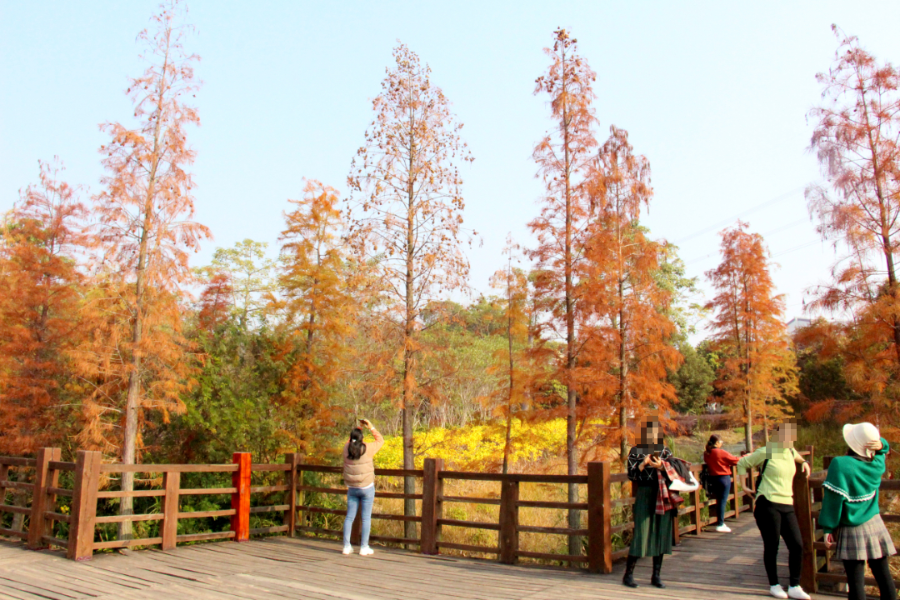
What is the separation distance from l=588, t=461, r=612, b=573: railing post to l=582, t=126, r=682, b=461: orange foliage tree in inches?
222

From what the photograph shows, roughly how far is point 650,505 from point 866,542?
1834 mm

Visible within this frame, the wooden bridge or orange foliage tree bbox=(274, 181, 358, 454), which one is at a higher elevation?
orange foliage tree bbox=(274, 181, 358, 454)

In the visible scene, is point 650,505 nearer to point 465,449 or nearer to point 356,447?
point 356,447

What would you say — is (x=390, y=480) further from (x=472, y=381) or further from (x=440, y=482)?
(x=440, y=482)

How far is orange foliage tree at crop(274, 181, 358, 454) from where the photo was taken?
1575 cm

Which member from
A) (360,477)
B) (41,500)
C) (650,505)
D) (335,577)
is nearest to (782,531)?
(650,505)

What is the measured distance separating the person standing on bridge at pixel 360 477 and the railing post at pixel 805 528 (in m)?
4.64

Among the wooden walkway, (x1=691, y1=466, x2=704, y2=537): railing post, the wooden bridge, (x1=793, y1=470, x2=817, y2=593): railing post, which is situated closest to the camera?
(x1=793, y1=470, x2=817, y2=593): railing post

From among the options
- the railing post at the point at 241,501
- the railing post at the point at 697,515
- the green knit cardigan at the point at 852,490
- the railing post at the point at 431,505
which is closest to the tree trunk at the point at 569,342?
the railing post at the point at 697,515

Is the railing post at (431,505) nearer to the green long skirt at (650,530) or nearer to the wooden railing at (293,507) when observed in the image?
the wooden railing at (293,507)

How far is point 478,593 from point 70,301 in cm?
1479

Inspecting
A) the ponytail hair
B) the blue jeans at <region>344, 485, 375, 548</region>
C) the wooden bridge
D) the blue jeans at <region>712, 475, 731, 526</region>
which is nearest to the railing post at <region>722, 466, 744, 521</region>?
the blue jeans at <region>712, 475, 731, 526</region>

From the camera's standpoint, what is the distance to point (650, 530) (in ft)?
20.6

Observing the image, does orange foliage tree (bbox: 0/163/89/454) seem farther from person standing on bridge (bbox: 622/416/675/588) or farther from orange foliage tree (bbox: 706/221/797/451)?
orange foliage tree (bbox: 706/221/797/451)
